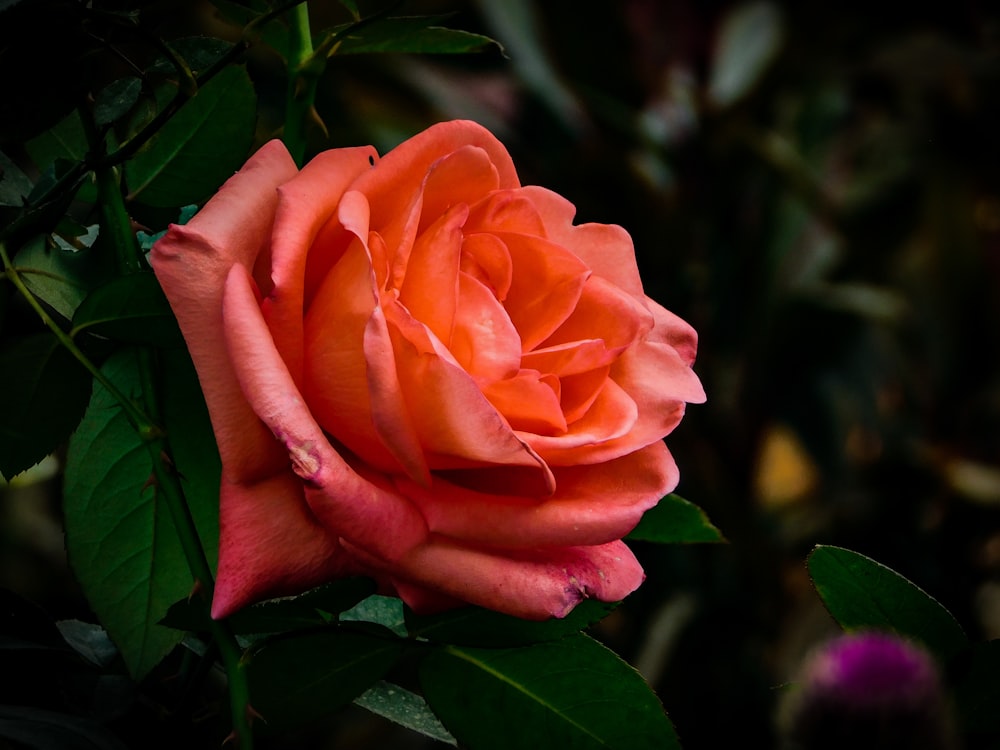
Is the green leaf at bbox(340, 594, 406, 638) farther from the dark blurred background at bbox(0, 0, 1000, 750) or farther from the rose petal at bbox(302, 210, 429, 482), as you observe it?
the dark blurred background at bbox(0, 0, 1000, 750)

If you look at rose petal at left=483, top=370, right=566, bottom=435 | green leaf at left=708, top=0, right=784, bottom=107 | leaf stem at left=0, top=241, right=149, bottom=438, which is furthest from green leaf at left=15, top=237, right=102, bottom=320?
green leaf at left=708, top=0, right=784, bottom=107

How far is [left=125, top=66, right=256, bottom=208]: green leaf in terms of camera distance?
0.94 feet

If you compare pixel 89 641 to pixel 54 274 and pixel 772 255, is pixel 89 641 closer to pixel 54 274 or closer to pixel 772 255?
pixel 54 274

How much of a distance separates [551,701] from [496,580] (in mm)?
53

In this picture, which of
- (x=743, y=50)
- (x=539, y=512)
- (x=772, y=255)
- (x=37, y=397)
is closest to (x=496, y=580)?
(x=539, y=512)

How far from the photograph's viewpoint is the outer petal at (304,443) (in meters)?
0.21

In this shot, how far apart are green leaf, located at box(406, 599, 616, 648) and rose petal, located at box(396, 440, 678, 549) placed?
0.10ft

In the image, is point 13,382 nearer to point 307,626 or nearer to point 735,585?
point 307,626

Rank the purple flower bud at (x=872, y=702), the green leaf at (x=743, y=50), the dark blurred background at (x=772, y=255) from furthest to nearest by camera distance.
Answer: the green leaf at (x=743, y=50)
the dark blurred background at (x=772, y=255)
the purple flower bud at (x=872, y=702)

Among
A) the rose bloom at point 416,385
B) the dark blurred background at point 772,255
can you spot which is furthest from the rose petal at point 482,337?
the dark blurred background at point 772,255

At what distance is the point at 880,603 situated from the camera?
250mm

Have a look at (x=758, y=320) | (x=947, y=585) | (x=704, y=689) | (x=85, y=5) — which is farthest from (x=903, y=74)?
(x=85, y=5)

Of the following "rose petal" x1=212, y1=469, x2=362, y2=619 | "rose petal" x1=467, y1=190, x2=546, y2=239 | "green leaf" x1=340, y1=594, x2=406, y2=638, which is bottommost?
"green leaf" x1=340, y1=594, x2=406, y2=638

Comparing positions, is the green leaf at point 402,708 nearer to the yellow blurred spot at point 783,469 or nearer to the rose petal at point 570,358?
the rose petal at point 570,358
